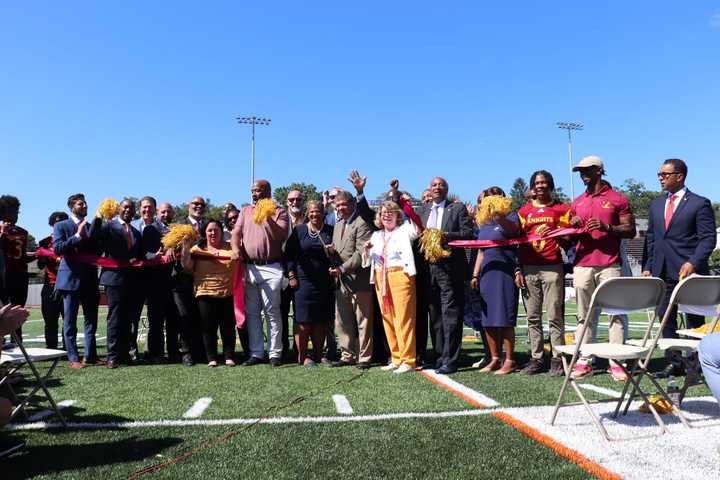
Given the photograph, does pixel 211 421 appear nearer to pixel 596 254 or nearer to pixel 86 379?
pixel 86 379

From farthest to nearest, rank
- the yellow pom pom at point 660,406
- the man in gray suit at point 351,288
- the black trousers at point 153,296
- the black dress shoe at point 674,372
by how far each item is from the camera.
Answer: the black trousers at point 153,296 → the man in gray suit at point 351,288 → the black dress shoe at point 674,372 → the yellow pom pom at point 660,406

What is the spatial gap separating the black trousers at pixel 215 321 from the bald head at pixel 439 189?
329cm

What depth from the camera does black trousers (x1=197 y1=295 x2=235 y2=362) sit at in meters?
7.57

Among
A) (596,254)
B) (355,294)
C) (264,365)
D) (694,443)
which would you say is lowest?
(264,365)

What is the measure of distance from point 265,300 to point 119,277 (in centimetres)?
215

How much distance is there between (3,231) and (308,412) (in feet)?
20.9

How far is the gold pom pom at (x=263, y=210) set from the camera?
7.28m

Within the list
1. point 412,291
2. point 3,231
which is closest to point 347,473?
point 412,291

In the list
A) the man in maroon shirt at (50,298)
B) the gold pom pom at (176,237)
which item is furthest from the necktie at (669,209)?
the man in maroon shirt at (50,298)

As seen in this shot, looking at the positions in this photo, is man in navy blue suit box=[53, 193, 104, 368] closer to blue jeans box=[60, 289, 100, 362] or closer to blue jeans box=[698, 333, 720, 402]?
blue jeans box=[60, 289, 100, 362]

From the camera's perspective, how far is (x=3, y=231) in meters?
8.18

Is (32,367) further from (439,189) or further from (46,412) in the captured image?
(439,189)

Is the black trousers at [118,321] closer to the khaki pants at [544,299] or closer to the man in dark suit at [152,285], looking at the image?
the man in dark suit at [152,285]

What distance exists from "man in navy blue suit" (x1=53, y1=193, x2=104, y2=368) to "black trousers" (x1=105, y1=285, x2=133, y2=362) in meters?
0.23
